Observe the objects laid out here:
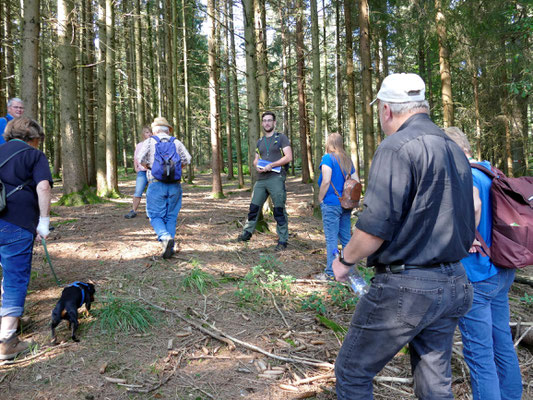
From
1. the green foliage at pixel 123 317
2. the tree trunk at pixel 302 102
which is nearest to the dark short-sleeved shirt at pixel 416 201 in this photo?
the green foliage at pixel 123 317

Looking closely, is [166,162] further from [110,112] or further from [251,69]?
[110,112]

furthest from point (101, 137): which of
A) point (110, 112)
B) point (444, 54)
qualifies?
point (444, 54)

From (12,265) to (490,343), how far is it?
4.14 metres

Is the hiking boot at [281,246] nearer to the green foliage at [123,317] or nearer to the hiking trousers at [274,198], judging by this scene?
the hiking trousers at [274,198]

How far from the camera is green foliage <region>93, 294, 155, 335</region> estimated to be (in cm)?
384

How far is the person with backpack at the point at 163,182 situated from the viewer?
5.70 meters

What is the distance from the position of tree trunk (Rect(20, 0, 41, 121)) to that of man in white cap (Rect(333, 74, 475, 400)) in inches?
303

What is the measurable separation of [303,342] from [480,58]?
46.0 feet

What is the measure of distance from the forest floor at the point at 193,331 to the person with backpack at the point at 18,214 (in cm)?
36

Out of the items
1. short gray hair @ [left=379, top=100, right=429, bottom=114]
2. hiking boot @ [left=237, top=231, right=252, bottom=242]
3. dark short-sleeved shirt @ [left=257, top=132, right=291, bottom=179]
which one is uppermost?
dark short-sleeved shirt @ [left=257, top=132, right=291, bottom=179]

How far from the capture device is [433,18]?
10.8 m

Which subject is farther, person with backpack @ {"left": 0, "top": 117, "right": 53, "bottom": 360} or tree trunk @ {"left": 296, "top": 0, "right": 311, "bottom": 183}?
tree trunk @ {"left": 296, "top": 0, "right": 311, "bottom": 183}

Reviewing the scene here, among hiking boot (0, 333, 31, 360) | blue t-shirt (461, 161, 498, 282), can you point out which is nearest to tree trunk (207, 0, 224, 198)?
hiking boot (0, 333, 31, 360)

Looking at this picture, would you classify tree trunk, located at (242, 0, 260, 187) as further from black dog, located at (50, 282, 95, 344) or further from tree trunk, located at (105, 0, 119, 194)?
Answer: tree trunk, located at (105, 0, 119, 194)
